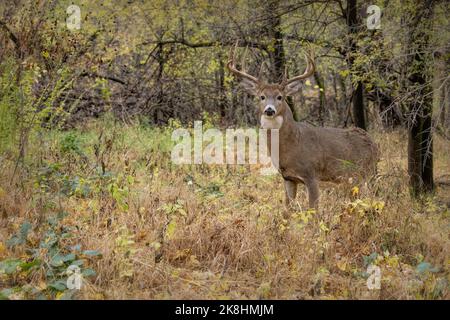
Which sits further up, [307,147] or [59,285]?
[307,147]

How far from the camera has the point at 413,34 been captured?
6.91m

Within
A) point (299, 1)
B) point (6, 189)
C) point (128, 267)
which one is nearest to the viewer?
point (128, 267)

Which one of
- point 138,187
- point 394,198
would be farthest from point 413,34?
point 138,187

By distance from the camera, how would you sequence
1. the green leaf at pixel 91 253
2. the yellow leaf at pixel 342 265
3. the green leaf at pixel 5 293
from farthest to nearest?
the yellow leaf at pixel 342 265
the green leaf at pixel 91 253
the green leaf at pixel 5 293

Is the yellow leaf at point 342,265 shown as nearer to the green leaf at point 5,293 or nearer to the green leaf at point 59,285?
the green leaf at point 59,285

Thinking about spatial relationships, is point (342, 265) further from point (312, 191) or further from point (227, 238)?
point (312, 191)

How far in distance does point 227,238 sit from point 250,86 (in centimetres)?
312

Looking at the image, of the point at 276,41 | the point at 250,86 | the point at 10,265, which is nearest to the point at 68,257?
the point at 10,265

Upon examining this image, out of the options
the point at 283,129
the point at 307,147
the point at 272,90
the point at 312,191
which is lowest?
the point at 312,191

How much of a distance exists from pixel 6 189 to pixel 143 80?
6.26 meters

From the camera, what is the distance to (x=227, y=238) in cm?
525

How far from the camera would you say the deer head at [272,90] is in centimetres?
742

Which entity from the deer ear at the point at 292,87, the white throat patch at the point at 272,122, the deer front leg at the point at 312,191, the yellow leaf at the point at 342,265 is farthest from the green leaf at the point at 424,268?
the deer ear at the point at 292,87
